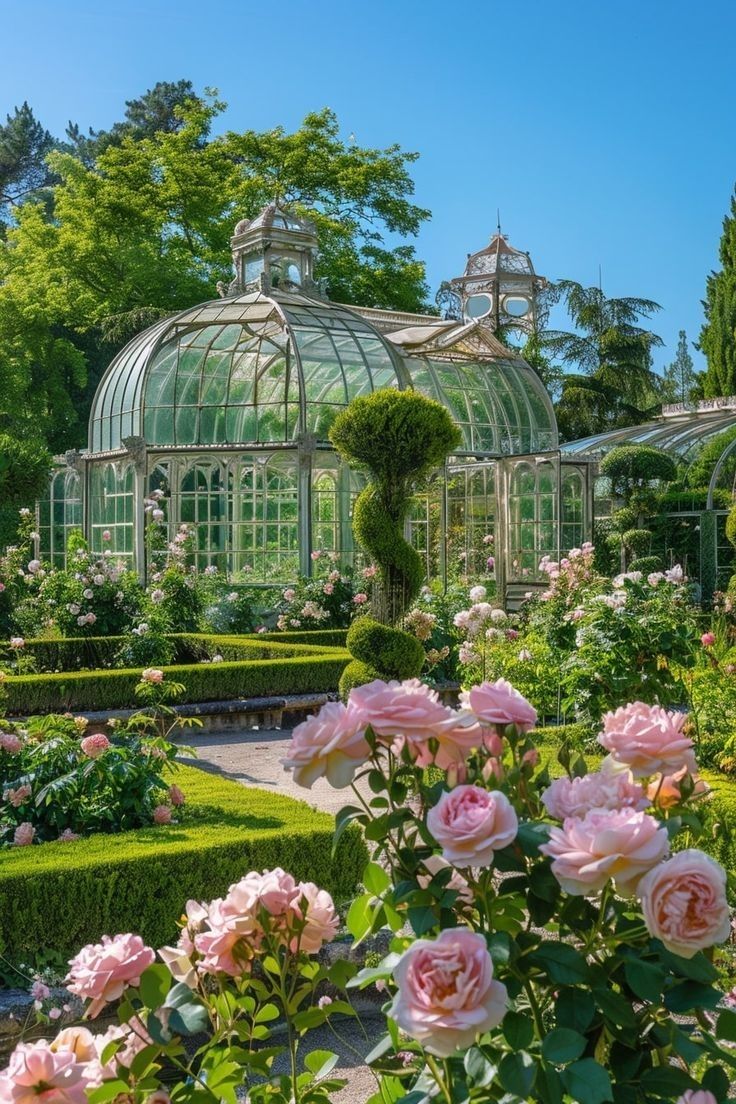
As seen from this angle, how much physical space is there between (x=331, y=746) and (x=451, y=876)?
0.27 m

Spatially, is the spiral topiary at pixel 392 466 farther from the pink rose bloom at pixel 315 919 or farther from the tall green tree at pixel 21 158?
the tall green tree at pixel 21 158

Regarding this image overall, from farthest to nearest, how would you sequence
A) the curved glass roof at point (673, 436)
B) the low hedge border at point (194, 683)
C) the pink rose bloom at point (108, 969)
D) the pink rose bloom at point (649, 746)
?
the curved glass roof at point (673, 436), the low hedge border at point (194, 683), the pink rose bloom at point (649, 746), the pink rose bloom at point (108, 969)

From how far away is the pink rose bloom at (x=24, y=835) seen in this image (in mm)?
4699

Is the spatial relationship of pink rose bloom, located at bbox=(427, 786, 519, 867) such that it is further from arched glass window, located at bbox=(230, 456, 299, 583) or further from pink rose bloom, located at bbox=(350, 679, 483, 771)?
arched glass window, located at bbox=(230, 456, 299, 583)

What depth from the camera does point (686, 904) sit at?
151 centimetres

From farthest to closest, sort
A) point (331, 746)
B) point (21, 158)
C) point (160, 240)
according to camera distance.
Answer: point (21, 158)
point (160, 240)
point (331, 746)

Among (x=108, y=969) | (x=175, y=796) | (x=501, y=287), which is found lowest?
(x=175, y=796)

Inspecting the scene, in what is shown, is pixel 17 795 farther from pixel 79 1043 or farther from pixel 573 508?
pixel 573 508

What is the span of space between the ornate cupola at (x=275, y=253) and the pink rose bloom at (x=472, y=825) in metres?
17.8

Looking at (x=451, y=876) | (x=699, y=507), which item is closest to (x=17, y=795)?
(x=451, y=876)

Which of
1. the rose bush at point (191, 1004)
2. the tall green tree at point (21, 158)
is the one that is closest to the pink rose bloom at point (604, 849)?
the rose bush at point (191, 1004)

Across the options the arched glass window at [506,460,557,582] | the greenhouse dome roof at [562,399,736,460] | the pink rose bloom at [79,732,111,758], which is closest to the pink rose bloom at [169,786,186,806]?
the pink rose bloom at [79,732,111,758]

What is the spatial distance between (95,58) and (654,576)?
5.47 metres

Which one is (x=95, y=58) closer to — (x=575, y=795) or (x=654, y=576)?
(x=654, y=576)
